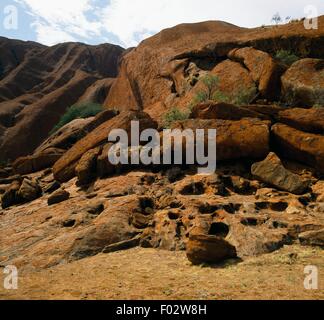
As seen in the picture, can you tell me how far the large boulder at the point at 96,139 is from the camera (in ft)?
61.1

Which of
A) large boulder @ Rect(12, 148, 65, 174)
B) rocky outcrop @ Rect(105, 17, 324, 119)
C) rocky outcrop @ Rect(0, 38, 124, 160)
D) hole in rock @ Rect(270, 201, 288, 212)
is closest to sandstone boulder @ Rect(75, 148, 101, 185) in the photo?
large boulder @ Rect(12, 148, 65, 174)

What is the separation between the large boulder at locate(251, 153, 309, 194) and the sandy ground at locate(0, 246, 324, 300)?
334 centimetres

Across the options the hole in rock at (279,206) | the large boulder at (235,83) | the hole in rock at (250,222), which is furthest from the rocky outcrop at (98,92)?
the hole in rock at (250,222)

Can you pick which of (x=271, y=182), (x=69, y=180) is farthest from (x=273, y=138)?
(x=69, y=180)

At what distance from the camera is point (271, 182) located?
13453 mm

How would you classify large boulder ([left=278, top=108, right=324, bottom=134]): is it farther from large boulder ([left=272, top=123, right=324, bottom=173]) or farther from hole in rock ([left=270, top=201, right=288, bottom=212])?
hole in rock ([left=270, top=201, right=288, bottom=212])

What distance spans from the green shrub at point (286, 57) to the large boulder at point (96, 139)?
866 cm

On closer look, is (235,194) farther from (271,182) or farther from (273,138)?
(273,138)

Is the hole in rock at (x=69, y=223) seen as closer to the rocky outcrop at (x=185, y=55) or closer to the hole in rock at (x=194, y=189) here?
the hole in rock at (x=194, y=189)

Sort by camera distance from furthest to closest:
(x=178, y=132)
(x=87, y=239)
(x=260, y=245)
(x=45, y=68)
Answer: (x=45, y=68), (x=178, y=132), (x=87, y=239), (x=260, y=245)

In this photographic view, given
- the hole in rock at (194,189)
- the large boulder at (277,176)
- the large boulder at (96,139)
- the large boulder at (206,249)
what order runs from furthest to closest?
the large boulder at (96,139)
the hole in rock at (194,189)
the large boulder at (277,176)
the large boulder at (206,249)

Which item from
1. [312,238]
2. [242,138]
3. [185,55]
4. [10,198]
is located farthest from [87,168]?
[185,55]

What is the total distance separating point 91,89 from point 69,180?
45.2m

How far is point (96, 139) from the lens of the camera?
19.6 meters
